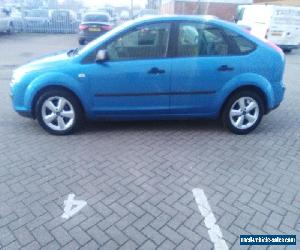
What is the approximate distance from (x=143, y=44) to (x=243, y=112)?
180cm

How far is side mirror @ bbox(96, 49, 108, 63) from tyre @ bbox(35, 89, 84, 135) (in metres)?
0.65

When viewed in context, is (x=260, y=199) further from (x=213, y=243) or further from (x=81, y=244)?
(x=81, y=244)

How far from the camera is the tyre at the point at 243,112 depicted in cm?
454

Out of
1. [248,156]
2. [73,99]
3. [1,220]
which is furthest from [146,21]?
[1,220]

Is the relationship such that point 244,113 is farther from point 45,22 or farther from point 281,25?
point 45,22

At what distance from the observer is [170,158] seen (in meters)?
3.87

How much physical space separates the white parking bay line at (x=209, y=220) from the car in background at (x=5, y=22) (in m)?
19.1

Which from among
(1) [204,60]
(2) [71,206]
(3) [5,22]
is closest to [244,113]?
(1) [204,60]

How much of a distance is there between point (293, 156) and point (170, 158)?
1.65 meters

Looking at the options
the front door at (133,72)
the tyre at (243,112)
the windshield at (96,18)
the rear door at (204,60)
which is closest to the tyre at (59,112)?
the front door at (133,72)

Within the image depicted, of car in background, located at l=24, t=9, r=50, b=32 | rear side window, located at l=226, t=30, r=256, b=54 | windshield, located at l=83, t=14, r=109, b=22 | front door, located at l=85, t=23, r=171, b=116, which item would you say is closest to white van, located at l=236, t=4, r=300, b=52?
windshield, located at l=83, t=14, r=109, b=22

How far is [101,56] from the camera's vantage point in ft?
13.6

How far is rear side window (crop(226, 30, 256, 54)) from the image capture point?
14.4 ft

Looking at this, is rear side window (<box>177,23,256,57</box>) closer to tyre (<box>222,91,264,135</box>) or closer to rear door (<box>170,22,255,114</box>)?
rear door (<box>170,22,255,114</box>)
